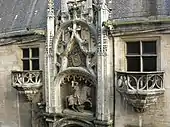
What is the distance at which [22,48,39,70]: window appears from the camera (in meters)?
13.3

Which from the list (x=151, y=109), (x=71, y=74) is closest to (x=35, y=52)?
(x=71, y=74)

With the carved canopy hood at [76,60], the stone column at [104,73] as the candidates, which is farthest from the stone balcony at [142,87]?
the carved canopy hood at [76,60]

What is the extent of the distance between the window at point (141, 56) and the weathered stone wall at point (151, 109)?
0.87ft

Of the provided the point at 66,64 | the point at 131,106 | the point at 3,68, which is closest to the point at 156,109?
the point at 131,106

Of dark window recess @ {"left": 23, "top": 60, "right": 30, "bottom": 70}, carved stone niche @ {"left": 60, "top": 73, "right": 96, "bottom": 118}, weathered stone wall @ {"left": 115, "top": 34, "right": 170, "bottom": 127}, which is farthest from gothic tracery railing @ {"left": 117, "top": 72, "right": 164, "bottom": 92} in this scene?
dark window recess @ {"left": 23, "top": 60, "right": 30, "bottom": 70}

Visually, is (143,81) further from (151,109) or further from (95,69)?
(95,69)

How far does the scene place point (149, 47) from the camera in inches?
419

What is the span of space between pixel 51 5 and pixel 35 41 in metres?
1.80

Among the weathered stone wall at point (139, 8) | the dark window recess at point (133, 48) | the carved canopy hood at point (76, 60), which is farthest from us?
the carved canopy hood at point (76, 60)

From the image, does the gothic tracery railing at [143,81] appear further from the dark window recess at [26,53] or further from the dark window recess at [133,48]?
the dark window recess at [26,53]

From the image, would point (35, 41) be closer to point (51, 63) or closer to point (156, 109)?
point (51, 63)

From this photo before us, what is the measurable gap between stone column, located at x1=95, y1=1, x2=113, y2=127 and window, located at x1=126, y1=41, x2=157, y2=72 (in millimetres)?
701

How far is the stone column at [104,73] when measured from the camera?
1099 cm

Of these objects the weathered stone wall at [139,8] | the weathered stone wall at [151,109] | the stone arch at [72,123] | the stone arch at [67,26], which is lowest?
the stone arch at [72,123]
